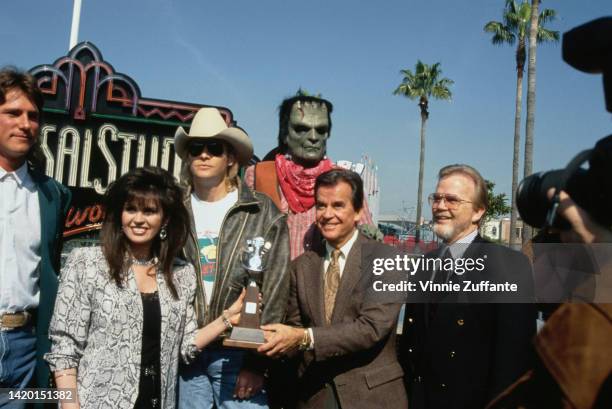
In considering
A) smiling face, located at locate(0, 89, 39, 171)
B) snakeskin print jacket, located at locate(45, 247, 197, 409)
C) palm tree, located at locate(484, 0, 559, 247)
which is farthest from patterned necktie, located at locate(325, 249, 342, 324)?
palm tree, located at locate(484, 0, 559, 247)

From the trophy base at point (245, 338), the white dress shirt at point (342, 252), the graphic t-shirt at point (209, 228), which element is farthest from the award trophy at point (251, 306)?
the white dress shirt at point (342, 252)

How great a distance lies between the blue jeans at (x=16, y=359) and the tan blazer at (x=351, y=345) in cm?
142

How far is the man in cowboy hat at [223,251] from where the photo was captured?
2846 millimetres

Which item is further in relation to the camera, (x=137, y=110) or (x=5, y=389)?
(x=137, y=110)

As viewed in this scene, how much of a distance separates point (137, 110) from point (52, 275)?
4609mm

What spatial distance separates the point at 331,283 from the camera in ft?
9.59

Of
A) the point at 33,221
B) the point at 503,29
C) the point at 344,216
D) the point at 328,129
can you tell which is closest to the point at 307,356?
the point at 344,216

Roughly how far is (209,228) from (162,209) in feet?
1.31

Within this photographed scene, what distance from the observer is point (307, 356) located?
2.80 m

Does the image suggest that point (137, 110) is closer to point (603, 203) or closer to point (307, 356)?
point (307, 356)

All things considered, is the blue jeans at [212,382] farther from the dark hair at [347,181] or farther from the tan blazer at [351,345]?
the dark hair at [347,181]

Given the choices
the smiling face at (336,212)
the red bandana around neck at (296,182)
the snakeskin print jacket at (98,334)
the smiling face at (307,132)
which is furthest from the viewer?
the smiling face at (307,132)

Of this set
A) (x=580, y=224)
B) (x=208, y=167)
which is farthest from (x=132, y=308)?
(x=580, y=224)

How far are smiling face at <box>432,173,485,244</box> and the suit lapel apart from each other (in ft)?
1.56
